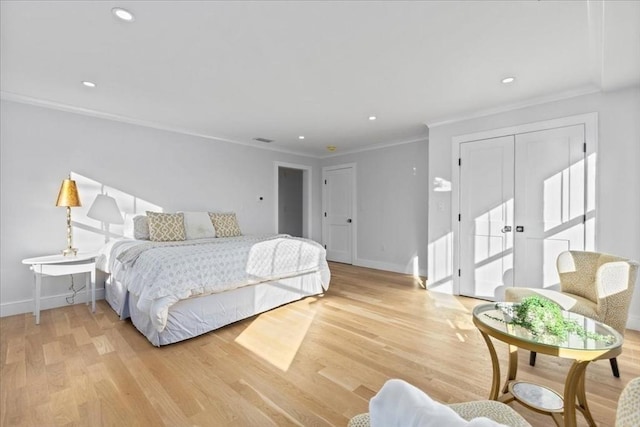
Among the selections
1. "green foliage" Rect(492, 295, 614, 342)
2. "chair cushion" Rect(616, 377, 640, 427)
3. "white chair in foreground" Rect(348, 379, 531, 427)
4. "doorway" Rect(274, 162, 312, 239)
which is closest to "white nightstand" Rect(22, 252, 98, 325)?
"white chair in foreground" Rect(348, 379, 531, 427)

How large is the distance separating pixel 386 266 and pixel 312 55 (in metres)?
4.06

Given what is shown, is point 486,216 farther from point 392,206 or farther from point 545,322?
point 545,322

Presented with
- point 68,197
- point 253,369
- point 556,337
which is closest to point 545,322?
point 556,337

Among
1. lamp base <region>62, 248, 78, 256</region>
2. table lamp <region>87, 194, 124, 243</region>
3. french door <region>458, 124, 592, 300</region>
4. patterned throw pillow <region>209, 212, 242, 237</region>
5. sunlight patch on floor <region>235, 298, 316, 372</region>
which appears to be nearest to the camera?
sunlight patch on floor <region>235, 298, 316, 372</region>

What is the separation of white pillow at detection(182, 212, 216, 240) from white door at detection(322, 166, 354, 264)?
2892mm

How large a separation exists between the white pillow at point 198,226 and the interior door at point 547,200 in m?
3.89

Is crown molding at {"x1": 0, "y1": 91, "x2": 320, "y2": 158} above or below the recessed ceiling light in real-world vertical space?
below

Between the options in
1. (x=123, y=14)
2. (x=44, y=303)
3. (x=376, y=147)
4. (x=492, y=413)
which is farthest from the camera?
(x=376, y=147)

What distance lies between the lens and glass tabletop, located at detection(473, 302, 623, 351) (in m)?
1.39

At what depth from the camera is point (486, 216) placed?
3625mm

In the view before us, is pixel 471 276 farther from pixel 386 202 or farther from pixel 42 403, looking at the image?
pixel 42 403

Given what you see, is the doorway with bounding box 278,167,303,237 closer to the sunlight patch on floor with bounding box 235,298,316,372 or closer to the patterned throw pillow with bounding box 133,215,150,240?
the patterned throw pillow with bounding box 133,215,150,240

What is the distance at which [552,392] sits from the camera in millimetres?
1661

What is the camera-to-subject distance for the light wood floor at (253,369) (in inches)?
64.4
